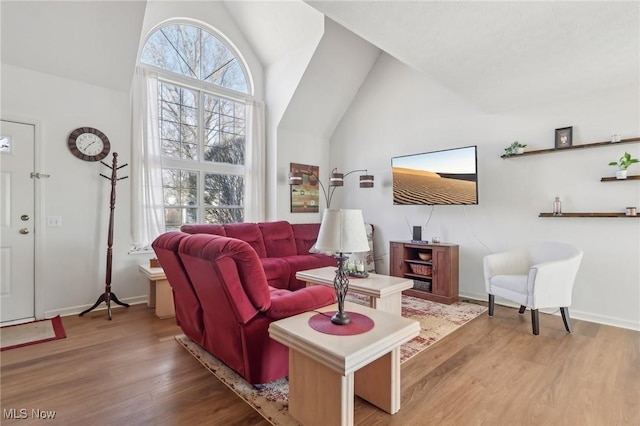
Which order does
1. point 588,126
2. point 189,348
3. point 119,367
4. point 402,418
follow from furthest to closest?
1. point 588,126
2. point 189,348
3. point 119,367
4. point 402,418

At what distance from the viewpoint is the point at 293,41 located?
181 inches

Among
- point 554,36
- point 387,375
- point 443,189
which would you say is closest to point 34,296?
point 387,375

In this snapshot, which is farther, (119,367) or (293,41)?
(293,41)

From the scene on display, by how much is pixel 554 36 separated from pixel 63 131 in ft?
15.1

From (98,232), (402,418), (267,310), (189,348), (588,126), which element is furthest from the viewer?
(98,232)

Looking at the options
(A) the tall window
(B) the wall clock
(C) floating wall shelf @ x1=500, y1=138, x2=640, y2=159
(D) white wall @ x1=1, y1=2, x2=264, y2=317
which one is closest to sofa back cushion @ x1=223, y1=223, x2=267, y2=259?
(A) the tall window

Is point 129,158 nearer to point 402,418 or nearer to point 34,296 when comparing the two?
point 34,296

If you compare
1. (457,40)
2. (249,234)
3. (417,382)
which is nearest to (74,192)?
(249,234)

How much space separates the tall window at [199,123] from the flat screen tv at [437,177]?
2.48 meters

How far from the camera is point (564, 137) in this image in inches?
130

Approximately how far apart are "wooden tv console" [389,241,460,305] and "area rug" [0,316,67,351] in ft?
12.2

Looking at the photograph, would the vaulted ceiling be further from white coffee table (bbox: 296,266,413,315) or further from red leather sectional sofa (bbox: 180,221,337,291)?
red leather sectional sofa (bbox: 180,221,337,291)

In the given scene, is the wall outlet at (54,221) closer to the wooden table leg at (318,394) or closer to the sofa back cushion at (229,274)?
the sofa back cushion at (229,274)

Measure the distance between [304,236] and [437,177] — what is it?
6.75 feet
